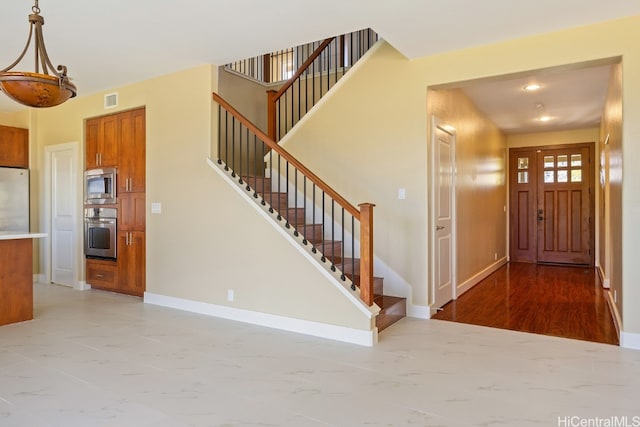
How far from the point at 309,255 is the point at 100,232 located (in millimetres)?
3357

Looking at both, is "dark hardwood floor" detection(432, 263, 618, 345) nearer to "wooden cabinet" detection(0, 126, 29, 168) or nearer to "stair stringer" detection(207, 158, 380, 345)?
"stair stringer" detection(207, 158, 380, 345)

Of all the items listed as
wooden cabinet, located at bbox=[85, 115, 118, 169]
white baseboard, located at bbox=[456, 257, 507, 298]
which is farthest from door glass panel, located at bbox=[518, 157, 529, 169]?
wooden cabinet, located at bbox=[85, 115, 118, 169]

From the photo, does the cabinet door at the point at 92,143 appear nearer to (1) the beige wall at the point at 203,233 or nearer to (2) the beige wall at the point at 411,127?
(1) the beige wall at the point at 203,233

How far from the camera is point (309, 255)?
3863 mm

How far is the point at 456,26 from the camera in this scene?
3.48 m

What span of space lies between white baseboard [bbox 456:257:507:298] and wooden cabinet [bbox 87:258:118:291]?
440 cm

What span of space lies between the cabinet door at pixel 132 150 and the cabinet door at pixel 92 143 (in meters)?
0.49

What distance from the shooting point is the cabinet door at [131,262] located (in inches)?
208

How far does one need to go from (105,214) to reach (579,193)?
8.14m

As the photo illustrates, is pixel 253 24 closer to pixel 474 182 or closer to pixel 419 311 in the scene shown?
pixel 419 311

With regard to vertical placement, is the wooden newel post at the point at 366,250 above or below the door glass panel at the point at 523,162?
below

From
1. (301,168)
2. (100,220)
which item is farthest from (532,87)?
(100,220)

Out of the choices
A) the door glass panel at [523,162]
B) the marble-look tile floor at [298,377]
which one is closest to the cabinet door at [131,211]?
the marble-look tile floor at [298,377]

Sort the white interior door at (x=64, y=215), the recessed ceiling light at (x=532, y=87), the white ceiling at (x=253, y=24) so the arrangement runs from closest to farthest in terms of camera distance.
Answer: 1. the white ceiling at (x=253, y=24)
2. the recessed ceiling light at (x=532, y=87)
3. the white interior door at (x=64, y=215)
